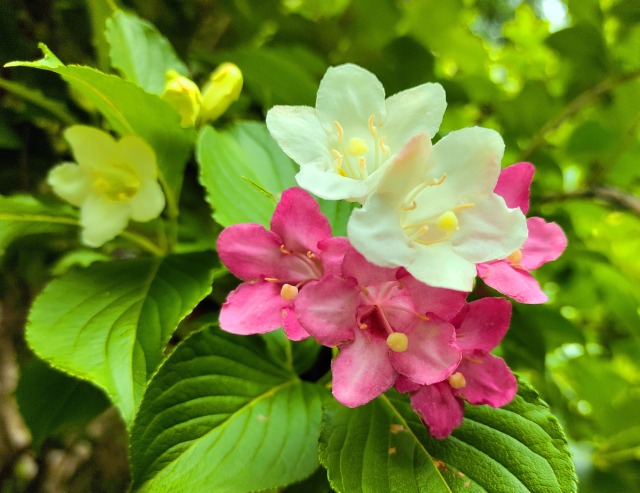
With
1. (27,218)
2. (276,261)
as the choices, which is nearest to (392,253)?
(276,261)

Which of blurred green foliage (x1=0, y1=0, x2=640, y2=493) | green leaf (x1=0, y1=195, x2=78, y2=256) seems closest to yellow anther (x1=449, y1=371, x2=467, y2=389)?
blurred green foliage (x1=0, y1=0, x2=640, y2=493)

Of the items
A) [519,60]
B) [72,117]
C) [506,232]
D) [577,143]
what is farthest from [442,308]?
[519,60]

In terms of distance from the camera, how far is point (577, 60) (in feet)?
3.64

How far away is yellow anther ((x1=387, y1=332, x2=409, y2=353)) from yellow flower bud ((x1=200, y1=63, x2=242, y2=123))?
455 mm

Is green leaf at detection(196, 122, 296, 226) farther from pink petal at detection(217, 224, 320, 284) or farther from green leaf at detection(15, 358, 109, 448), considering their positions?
green leaf at detection(15, 358, 109, 448)

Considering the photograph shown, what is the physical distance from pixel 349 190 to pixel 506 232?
0.44 ft

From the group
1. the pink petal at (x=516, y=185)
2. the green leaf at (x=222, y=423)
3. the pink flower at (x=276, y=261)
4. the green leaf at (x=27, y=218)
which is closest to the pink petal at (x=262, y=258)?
the pink flower at (x=276, y=261)

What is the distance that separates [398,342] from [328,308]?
2.5 inches

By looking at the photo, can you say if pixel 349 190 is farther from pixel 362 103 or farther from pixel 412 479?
pixel 412 479

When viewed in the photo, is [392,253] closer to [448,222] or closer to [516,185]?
[448,222]

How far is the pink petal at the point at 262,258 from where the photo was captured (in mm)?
506

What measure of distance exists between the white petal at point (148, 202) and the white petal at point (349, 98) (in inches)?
10.7

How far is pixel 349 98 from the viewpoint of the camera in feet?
1.73

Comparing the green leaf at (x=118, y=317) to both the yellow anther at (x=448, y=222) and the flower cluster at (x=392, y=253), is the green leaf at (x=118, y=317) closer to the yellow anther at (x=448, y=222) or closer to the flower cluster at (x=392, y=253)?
the flower cluster at (x=392, y=253)
